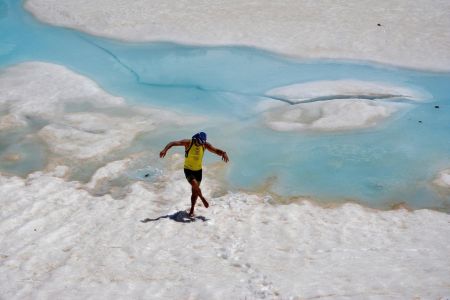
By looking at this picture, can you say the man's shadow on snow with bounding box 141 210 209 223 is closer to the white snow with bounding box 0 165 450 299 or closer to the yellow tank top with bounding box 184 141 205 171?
the white snow with bounding box 0 165 450 299

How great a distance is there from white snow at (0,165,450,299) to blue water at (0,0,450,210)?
903 millimetres

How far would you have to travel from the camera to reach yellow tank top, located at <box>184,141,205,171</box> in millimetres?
8078

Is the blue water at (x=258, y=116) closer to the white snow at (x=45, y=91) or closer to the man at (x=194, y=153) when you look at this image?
the white snow at (x=45, y=91)

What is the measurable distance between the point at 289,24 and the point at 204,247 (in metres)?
12.8

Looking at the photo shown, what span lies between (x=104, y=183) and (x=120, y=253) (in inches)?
112

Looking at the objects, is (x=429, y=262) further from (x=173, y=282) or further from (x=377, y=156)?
(x=377, y=156)

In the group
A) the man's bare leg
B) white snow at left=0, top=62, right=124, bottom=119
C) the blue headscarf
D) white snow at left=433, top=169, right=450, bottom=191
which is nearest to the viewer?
the blue headscarf

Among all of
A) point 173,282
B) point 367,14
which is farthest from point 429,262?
point 367,14

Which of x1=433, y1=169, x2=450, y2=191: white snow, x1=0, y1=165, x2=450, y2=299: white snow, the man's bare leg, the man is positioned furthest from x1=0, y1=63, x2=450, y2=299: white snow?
x1=433, y1=169, x2=450, y2=191: white snow

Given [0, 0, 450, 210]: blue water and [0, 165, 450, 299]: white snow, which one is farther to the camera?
[0, 0, 450, 210]: blue water

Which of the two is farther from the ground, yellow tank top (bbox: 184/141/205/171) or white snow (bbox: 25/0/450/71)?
white snow (bbox: 25/0/450/71)

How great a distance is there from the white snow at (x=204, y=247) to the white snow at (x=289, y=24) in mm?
8534

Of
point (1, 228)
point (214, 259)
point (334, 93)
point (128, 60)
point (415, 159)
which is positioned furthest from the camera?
point (128, 60)

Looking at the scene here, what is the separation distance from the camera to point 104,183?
9.89 metres
